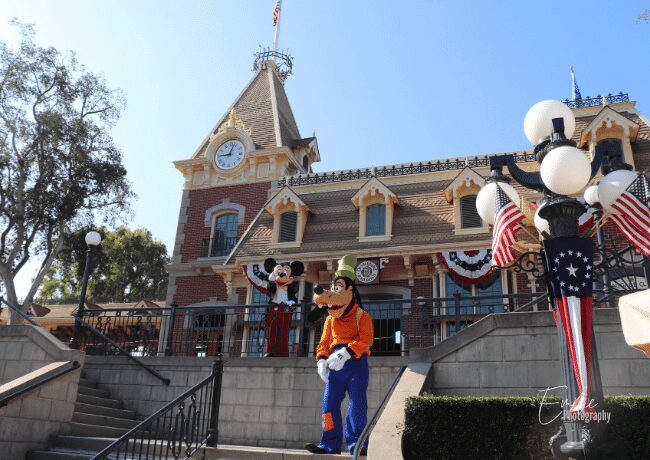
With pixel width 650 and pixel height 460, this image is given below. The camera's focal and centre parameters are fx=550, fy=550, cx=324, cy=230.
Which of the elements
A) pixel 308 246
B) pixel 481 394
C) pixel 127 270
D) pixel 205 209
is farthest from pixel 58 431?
pixel 127 270

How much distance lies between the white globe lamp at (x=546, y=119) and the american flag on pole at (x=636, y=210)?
39.6 inches

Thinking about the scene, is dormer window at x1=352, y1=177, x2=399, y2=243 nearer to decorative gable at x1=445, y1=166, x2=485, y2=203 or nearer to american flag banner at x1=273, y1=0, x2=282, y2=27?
decorative gable at x1=445, y1=166, x2=485, y2=203

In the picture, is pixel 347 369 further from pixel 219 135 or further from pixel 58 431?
pixel 219 135

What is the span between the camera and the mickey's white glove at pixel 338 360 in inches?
285

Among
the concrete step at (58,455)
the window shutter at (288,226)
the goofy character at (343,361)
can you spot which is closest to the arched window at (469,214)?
the window shutter at (288,226)

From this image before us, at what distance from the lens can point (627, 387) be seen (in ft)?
25.1

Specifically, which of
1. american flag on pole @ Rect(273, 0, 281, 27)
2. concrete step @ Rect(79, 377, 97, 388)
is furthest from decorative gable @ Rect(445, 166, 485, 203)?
american flag on pole @ Rect(273, 0, 281, 27)

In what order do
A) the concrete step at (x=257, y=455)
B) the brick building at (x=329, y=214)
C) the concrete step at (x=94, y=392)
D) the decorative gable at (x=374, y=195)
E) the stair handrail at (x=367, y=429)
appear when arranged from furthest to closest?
the decorative gable at (x=374, y=195)
the brick building at (x=329, y=214)
the concrete step at (x=94, y=392)
the concrete step at (x=257, y=455)
the stair handrail at (x=367, y=429)

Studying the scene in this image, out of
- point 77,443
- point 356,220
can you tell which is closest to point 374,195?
point 356,220

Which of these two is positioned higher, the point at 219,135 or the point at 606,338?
the point at 219,135

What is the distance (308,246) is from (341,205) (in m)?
2.00

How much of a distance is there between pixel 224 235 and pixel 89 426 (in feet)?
40.6

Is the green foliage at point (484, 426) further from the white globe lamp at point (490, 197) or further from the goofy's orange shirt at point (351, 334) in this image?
the white globe lamp at point (490, 197)

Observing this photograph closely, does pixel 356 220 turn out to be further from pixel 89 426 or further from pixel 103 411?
pixel 89 426
